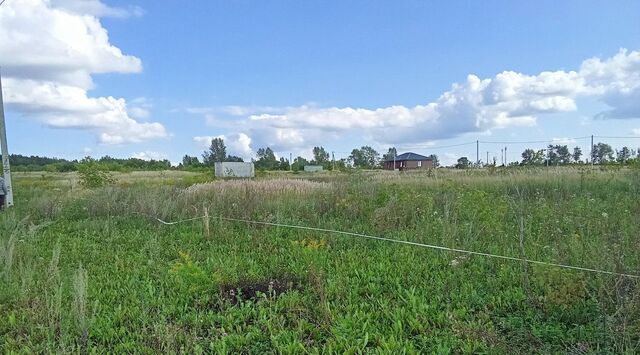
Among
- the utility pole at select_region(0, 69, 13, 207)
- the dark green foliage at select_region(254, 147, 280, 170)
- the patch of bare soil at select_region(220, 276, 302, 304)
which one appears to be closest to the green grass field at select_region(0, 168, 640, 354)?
the patch of bare soil at select_region(220, 276, 302, 304)

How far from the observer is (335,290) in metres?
3.49

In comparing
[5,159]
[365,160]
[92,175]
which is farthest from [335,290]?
[365,160]

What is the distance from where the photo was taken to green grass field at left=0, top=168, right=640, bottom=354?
2.62 metres

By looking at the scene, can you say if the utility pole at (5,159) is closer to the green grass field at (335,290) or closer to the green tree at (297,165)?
the green grass field at (335,290)

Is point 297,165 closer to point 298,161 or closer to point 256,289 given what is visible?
point 298,161

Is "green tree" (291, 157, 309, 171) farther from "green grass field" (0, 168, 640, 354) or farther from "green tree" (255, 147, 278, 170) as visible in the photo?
"green grass field" (0, 168, 640, 354)

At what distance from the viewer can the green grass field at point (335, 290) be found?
262 cm

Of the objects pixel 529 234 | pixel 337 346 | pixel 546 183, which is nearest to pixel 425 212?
pixel 529 234

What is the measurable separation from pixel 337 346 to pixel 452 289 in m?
1.36

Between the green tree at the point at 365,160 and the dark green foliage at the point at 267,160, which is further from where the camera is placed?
the dark green foliage at the point at 267,160

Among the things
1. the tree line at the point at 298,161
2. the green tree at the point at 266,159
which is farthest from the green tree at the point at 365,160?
the green tree at the point at 266,159

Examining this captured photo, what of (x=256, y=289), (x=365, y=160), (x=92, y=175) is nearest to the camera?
(x=256, y=289)

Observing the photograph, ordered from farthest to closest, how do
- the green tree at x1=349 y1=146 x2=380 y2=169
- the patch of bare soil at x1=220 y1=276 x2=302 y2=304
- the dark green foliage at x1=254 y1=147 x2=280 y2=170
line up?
1. the dark green foliage at x1=254 y1=147 x2=280 y2=170
2. the green tree at x1=349 y1=146 x2=380 y2=169
3. the patch of bare soil at x1=220 y1=276 x2=302 y2=304

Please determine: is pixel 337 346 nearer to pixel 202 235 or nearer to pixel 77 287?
pixel 77 287
